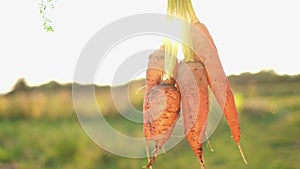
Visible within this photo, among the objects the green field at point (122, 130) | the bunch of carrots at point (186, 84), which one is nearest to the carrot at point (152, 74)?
the bunch of carrots at point (186, 84)

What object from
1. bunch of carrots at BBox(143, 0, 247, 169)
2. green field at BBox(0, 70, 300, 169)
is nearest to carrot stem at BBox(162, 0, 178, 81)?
bunch of carrots at BBox(143, 0, 247, 169)

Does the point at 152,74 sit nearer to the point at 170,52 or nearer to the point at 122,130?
the point at 170,52

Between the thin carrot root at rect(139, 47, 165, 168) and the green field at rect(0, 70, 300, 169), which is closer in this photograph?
the thin carrot root at rect(139, 47, 165, 168)

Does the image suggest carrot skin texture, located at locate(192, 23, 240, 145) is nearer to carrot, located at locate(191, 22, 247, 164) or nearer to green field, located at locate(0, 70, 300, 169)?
carrot, located at locate(191, 22, 247, 164)

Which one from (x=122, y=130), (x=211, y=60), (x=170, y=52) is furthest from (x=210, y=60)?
(x=122, y=130)

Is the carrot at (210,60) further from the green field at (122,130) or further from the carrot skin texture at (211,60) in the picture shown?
the green field at (122,130)

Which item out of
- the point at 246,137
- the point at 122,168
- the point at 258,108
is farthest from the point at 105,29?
the point at 258,108
